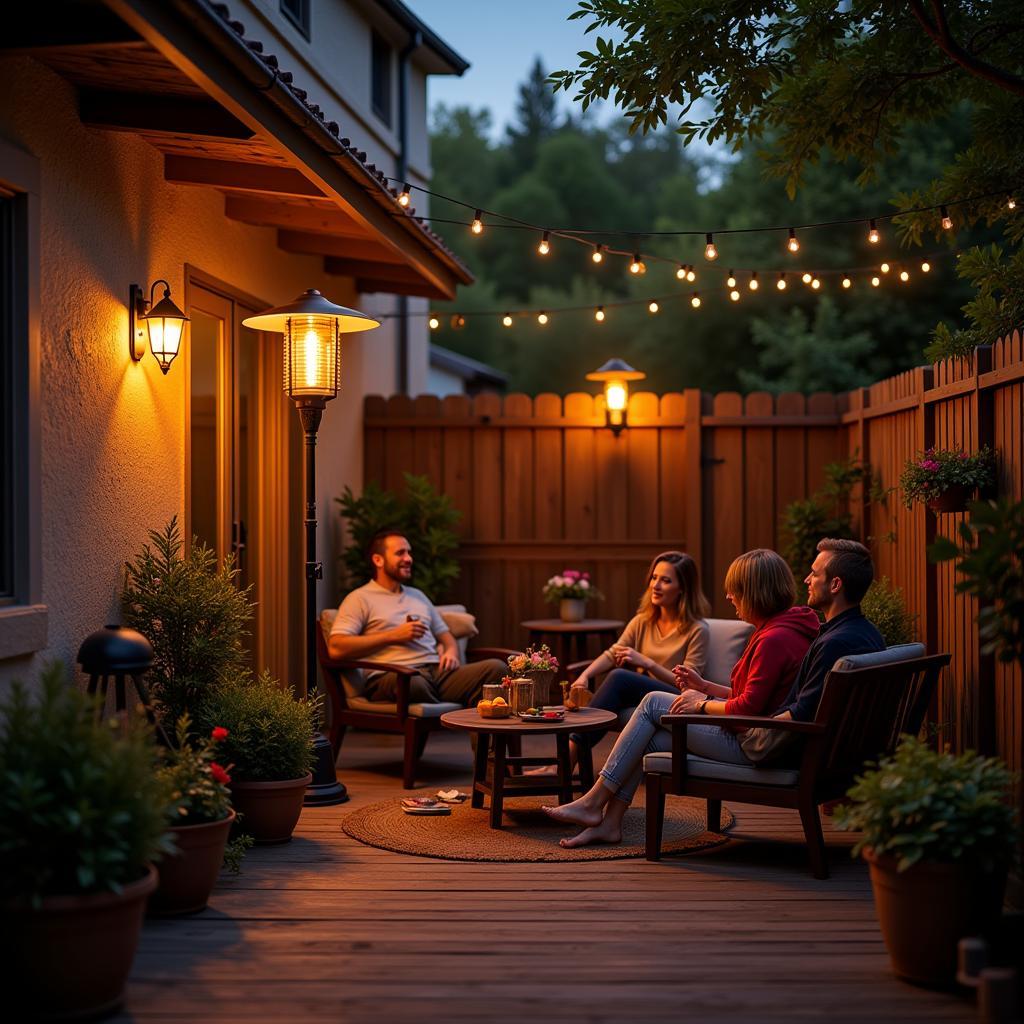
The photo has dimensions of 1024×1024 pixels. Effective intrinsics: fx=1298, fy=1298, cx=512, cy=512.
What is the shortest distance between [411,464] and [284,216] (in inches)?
112

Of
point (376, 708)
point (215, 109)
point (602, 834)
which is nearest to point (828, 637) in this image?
point (602, 834)

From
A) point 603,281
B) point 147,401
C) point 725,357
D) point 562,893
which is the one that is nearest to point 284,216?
point 147,401

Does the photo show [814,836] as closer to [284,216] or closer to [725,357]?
[284,216]

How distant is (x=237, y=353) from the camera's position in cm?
679

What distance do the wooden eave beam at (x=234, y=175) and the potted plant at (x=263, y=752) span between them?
7.11 feet

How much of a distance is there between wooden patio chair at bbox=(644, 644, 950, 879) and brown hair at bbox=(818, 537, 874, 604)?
25 centimetres

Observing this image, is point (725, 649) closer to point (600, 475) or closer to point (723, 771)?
point (723, 771)

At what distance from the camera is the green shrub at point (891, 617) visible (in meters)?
6.09

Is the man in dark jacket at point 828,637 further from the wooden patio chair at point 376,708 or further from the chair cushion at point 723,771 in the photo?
the wooden patio chair at point 376,708

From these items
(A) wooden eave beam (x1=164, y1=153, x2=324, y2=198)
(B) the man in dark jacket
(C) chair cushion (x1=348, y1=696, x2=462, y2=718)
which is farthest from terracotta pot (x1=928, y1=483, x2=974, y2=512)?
(A) wooden eave beam (x1=164, y1=153, x2=324, y2=198)

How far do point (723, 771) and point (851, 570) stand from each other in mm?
910

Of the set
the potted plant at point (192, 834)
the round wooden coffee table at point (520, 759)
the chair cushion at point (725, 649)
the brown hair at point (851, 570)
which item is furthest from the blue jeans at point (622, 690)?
the potted plant at point (192, 834)

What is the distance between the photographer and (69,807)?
3320mm

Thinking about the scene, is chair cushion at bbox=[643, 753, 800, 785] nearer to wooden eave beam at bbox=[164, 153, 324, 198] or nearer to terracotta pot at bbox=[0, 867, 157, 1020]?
terracotta pot at bbox=[0, 867, 157, 1020]
